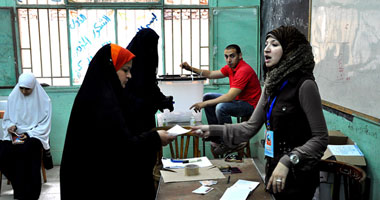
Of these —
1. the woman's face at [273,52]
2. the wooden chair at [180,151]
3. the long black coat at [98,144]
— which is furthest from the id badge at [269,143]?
the wooden chair at [180,151]

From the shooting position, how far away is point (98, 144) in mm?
1525

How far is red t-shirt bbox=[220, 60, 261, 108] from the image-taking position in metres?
3.41

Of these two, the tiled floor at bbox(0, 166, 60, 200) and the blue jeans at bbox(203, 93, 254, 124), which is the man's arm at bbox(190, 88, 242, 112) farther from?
the tiled floor at bbox(0, 166, 60, 200)

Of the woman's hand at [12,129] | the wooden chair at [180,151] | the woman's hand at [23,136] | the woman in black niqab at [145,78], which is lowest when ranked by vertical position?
the wooden chair at [180,151]

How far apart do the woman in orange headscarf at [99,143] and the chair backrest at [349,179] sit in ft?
3.47

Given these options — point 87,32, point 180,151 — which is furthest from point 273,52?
point 87,32

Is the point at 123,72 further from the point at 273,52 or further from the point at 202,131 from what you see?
the point at 273,52

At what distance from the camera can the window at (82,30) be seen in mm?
4605

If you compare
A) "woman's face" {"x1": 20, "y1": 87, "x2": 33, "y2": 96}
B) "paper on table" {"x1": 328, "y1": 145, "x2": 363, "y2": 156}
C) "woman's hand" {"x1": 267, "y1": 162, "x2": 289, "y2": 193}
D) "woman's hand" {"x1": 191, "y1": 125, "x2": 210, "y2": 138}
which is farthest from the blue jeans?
"woman's face" {"x1": 20, "y1": 87, "x2": 33, "y2": 96}

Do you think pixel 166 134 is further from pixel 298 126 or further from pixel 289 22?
pixel 289 22

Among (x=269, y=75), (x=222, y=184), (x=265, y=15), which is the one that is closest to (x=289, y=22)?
(x=265, y=15)

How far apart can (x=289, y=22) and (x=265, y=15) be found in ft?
3.31

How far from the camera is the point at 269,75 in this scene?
1.63 m

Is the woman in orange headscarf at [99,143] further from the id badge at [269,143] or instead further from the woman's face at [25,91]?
the woman's face at [25,91]
